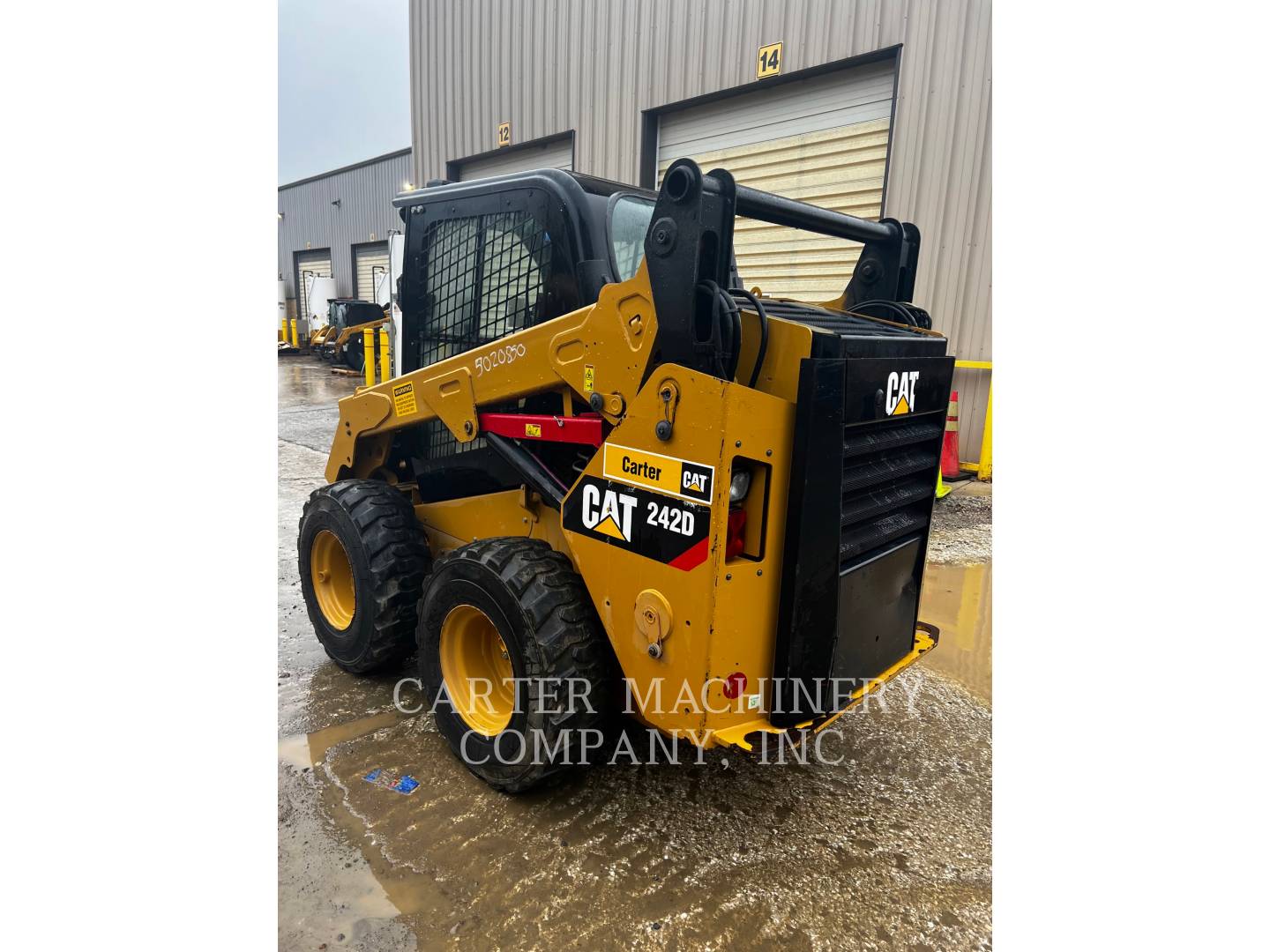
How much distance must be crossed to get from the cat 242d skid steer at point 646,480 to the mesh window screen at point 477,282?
0.04 feet

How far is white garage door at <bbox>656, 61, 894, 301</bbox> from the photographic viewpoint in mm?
7336

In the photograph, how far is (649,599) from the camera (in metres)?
2.24

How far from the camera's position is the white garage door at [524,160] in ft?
34.5

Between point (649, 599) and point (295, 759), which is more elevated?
point (649, 599)

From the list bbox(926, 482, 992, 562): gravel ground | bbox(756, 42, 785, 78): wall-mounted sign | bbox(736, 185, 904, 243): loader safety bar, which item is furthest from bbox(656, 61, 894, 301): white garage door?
bbox(736, 185, 904, 243): loader safety bar

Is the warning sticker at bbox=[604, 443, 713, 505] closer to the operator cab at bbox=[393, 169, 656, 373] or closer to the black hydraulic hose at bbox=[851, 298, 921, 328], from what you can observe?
the operator cab at bbox=[393, 169, 656, 373]

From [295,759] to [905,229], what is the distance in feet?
10.7

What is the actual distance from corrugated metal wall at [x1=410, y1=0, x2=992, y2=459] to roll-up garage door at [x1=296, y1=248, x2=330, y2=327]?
57.0ft

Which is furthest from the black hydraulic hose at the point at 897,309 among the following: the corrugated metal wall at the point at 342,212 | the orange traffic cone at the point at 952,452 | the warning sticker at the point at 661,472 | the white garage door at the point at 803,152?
the corrugated metal wall at the point at 342,212

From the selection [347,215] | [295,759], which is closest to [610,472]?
[295,759]

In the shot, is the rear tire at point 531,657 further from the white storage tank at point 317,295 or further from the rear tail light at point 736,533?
the white storage tank at point 317,295

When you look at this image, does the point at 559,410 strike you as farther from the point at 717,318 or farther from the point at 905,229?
the point at 905,229

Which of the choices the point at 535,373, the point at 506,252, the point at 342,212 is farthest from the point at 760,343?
the point at 342,212

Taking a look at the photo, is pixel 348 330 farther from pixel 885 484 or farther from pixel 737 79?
pixel 885 484
